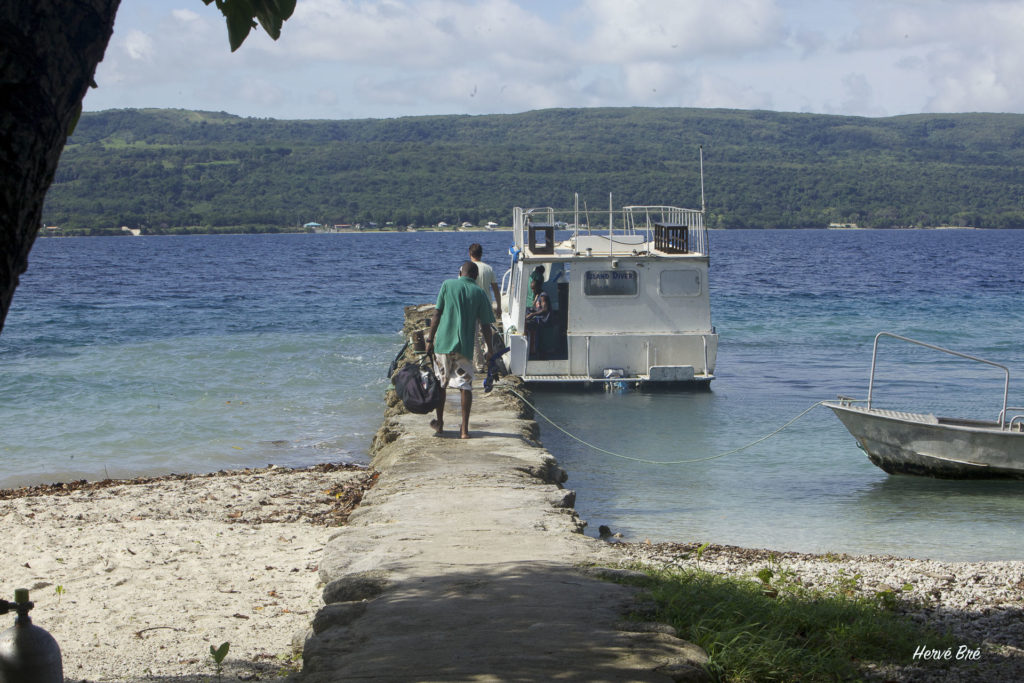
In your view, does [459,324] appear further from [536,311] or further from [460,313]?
[536,311]

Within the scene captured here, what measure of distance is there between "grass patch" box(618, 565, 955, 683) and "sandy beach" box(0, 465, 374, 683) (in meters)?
1.99

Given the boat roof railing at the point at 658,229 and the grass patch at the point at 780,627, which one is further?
the boat roof railing at the point at 658,229

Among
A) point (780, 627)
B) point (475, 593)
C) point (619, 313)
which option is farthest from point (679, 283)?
point (475, 593)

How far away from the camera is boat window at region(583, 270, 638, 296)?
638 inches

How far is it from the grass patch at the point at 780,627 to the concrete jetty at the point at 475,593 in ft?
0.62

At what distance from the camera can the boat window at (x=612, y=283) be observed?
1620 centimetres

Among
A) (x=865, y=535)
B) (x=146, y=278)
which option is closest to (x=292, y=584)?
(x=865, y=535)

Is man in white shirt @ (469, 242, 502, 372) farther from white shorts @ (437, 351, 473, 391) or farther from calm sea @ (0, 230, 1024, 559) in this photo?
white shorts @ (437, 351, 473, 391)

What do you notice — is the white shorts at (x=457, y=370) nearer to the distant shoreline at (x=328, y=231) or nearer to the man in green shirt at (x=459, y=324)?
the man in green shirt at (x=459, y=324)

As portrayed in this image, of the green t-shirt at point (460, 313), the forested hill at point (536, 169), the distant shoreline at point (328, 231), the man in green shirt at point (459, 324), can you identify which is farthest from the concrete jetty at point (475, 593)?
the forested hill at point (536, 169)

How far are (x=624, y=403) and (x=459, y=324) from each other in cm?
733

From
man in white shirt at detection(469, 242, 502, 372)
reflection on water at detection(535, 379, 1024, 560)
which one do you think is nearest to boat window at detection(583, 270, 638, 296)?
reflection on water at detection(535, 379, 1024, 560)

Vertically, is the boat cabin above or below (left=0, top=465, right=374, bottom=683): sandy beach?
above

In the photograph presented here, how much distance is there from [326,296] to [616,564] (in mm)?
38261
